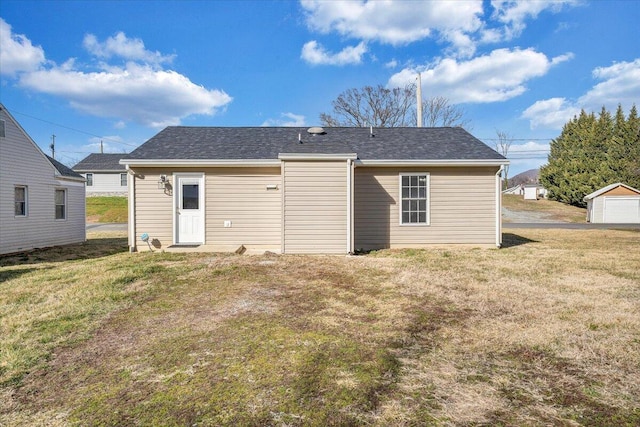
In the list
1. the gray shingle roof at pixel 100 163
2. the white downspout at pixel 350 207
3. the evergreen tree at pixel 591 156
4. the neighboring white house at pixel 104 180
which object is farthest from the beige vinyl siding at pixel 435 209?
the neighboring white house at pixel 104 180

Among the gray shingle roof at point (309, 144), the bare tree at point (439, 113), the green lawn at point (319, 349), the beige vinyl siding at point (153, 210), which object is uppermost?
the bare tree at point (439, 113)

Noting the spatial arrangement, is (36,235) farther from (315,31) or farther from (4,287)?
(315,31)

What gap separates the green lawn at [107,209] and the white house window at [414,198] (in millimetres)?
26759

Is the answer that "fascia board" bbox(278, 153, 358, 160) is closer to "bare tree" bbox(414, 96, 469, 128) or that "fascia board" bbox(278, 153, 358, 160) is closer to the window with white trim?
the window with white trim

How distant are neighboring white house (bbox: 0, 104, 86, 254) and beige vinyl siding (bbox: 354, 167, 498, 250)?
11.2 meters

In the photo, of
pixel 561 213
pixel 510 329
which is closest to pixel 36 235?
pixel 510 329

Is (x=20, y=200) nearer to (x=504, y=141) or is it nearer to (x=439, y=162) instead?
(x=439, y=162)

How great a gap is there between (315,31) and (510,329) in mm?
18056

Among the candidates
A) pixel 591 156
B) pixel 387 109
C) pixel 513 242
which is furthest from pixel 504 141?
pixel 513 242

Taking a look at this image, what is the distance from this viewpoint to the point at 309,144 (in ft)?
32.3

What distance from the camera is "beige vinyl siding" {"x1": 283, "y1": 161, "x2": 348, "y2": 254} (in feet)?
29.8

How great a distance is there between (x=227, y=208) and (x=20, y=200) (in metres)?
7.51

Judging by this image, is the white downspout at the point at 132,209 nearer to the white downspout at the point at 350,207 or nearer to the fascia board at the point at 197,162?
the fascia board at the point at 197,162

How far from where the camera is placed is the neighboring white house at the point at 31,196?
1056cm
